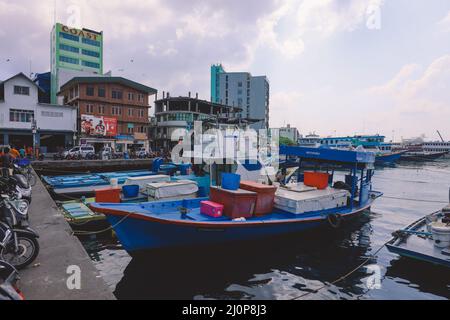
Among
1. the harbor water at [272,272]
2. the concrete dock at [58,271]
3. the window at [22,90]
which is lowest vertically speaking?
the harbor water at [272,272]

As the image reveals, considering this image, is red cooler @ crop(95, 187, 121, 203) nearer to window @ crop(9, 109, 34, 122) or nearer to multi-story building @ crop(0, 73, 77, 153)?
multi-story building @ crop(0, 73, 77, 153)

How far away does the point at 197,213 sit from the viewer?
434 inches

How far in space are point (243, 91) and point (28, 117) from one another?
77649 mm

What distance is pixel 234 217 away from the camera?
10.4 m

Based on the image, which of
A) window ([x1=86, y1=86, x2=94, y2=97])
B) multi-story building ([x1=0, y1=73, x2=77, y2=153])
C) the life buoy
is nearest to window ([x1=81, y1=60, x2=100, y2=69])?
window ([x1=86, y1=86, x2=94, y2=97])

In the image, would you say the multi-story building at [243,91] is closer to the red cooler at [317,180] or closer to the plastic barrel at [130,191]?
the red cooler at [317,180]

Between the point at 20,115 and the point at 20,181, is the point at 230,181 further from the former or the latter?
the point at 20,115

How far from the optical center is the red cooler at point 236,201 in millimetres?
10438

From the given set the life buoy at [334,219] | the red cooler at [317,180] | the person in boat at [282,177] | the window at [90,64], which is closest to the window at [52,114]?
the person in boat at [282,177]

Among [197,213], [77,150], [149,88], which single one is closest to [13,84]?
[77,150]

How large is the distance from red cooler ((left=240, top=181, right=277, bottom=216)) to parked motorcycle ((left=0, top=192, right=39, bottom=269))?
7599 millimetres

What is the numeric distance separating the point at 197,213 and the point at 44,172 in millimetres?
27421

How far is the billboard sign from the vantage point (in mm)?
43625
